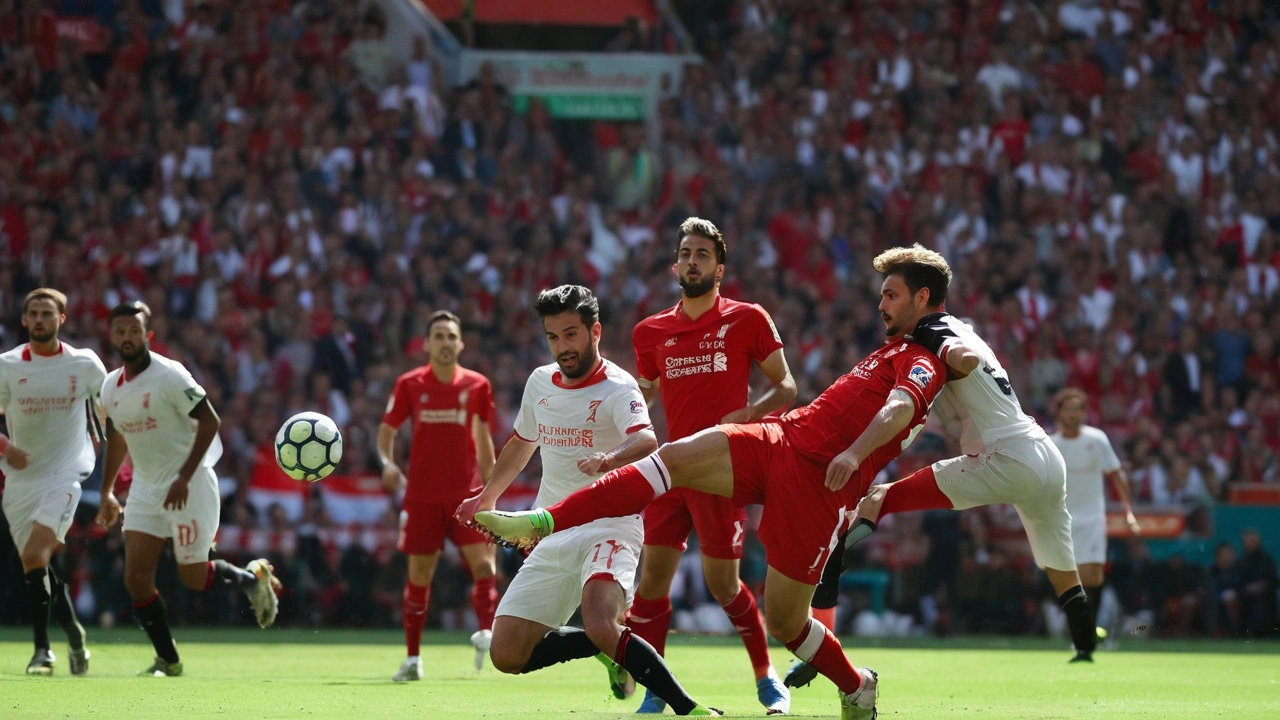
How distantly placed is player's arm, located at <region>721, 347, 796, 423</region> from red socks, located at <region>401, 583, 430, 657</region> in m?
3.45

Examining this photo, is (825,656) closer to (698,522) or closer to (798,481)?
(798,481)

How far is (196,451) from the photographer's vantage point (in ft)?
35.0

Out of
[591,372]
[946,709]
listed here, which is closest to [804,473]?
[591,372]

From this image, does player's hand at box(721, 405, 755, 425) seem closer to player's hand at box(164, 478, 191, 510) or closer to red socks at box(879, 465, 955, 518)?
red socks at box(879, 465, 955, 518)

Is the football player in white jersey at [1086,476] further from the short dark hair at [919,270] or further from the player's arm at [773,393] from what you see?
the short dark hair at [919,270]

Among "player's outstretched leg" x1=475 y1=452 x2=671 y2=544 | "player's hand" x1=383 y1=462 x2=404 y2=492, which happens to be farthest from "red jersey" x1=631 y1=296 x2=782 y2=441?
"player's hand" x1=383 y1=462 x2=404 y2=492

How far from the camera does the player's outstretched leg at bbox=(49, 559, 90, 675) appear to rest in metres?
10.8

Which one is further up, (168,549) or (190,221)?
(190,221)

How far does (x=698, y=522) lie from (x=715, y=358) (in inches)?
37.2

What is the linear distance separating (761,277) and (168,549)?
7.80 meters

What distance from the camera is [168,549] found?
15.6 m

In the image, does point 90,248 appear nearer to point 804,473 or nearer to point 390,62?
point 390,62

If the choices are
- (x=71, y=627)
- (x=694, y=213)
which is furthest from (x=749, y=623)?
(x=694, y=213)

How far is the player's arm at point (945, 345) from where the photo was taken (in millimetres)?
7902
